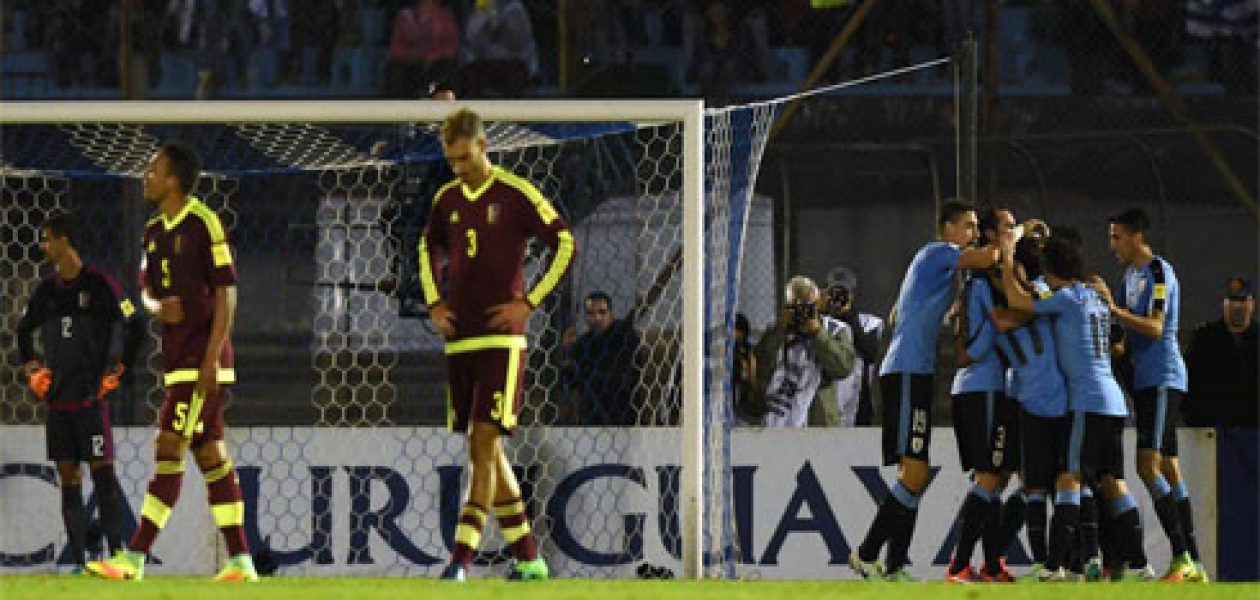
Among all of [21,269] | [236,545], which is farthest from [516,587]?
[21,269]

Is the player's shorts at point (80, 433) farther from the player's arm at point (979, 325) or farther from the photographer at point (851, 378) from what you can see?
the player's arm at point (979, 325)

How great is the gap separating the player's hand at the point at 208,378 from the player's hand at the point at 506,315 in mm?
913

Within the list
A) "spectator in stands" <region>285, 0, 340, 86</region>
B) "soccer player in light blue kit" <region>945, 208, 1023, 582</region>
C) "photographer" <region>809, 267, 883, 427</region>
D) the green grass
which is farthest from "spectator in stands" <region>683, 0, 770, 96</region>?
the green grass

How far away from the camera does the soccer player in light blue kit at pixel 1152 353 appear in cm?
1128

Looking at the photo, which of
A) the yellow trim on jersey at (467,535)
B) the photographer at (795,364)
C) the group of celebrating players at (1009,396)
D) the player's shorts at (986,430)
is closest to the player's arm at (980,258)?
the group of celebrating players at (1009,396)

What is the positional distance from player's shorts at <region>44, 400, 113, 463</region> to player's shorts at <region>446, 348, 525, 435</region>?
321 cm

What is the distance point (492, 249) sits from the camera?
910 cm

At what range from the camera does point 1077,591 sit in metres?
→ 9.02

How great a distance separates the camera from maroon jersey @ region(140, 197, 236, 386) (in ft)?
29.7

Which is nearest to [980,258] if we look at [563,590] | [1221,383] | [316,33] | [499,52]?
[563,590]

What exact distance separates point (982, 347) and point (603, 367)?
200 centimetres

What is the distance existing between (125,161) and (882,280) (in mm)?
5789

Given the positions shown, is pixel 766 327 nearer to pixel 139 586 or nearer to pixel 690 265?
pixel 690 265

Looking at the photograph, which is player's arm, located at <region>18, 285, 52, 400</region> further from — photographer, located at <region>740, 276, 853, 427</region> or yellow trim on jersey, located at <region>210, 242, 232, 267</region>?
photographer, located at <region>740, 276, 853, 427</region>
